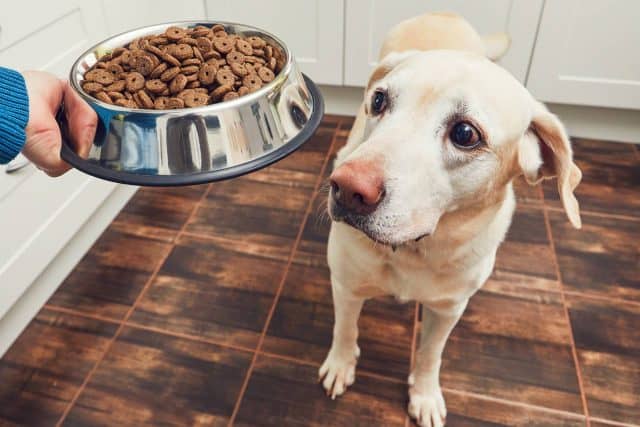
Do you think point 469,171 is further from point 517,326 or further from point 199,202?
point 199,202

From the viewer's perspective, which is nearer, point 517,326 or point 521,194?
point 517,326

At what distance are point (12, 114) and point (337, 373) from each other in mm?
1132

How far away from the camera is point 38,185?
5.62ft

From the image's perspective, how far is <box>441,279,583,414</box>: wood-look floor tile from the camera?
163 cm

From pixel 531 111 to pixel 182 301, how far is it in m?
1.34

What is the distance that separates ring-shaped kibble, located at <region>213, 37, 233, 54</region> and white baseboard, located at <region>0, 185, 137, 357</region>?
118cm

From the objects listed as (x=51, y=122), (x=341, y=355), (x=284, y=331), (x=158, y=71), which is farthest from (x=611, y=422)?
(x=51, y=122)

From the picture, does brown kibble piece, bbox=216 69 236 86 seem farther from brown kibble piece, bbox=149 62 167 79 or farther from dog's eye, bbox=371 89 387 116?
dog's eye, bbox=371 89 387 116

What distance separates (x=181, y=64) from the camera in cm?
112

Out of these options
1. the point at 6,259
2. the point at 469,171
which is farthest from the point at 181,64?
the point at 6,259

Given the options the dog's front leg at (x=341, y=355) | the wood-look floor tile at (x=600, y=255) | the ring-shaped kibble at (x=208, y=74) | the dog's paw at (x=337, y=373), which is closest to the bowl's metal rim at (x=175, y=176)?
the ring-shaped kibble at (x=208, y=74)

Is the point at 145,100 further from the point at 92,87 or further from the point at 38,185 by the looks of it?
the point at 38,185

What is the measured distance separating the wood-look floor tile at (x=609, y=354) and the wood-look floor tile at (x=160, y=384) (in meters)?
1.10

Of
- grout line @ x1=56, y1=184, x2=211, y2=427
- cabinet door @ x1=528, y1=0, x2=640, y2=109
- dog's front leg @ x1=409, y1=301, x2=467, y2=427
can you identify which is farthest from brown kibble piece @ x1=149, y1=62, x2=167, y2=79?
cabinet door @ x1=528, y1=0, x2=640, y2=109
